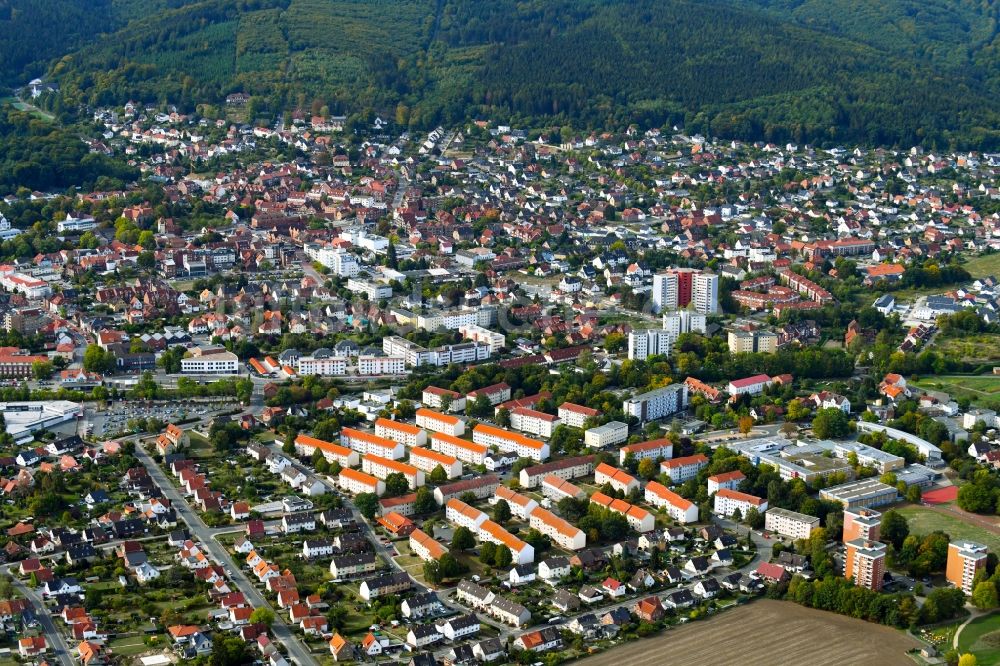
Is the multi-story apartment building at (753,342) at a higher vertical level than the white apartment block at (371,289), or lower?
lower

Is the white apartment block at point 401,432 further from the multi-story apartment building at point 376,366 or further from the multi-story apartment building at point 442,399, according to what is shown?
the multi-story apartment building at point 376,366

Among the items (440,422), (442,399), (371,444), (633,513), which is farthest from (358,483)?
(633,513)

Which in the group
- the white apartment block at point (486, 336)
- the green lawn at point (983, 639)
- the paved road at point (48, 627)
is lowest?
the green lawn at point (983, 639)

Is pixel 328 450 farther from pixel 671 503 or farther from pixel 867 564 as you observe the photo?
pixel 867 564

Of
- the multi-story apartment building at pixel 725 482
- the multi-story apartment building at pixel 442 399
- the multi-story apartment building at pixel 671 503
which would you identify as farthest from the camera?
the multi-story apartment building at pixel 442 399

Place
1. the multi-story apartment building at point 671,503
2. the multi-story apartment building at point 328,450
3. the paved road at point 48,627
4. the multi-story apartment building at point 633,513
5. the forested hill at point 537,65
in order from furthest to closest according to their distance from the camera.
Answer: the forested hill at point 537,65 → the multi-story apartment building at point 328,450 → the multi-story apartment building at point 671,503 → the multi-story apartment building at point 633,513 → the paved road at point 48,627

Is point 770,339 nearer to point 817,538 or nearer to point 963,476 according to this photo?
point 963,476

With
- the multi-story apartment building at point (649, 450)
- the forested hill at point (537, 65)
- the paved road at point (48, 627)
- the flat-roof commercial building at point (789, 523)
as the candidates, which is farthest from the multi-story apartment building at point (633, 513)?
the forested hill at point (537, 65)

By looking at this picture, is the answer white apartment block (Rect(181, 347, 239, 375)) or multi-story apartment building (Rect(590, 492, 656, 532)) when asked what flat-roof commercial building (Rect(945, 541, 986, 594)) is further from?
white apartment block (Rect(181, 347, 239, 375))
